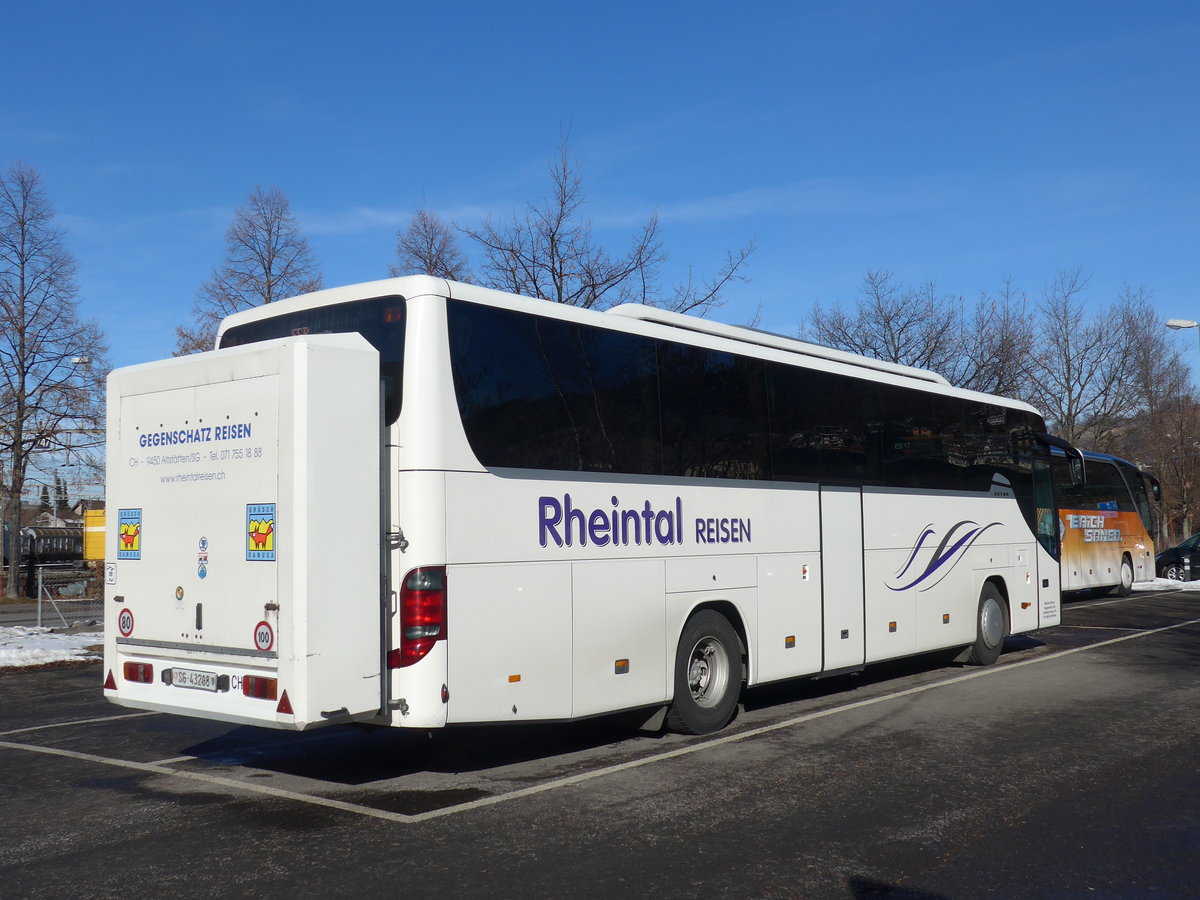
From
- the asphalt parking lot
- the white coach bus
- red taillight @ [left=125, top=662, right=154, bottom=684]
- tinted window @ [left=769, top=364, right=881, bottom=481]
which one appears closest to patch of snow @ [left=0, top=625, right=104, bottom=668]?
the asphalt parking lot

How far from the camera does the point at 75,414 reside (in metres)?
33.5

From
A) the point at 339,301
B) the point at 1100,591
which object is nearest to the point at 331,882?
the point at 339,301

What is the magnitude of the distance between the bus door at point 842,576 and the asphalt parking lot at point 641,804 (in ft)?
1.91

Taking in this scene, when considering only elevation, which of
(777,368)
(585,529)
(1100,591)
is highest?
(777,368)

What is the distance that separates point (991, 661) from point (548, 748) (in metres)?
7.48

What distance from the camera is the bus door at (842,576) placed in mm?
11180

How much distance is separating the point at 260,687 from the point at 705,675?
419 centimetres

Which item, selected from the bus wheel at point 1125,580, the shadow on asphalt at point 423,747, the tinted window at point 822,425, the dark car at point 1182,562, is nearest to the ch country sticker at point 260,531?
the shadow on asphalt at point 423,747

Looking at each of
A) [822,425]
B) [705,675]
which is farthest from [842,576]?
[705,675]

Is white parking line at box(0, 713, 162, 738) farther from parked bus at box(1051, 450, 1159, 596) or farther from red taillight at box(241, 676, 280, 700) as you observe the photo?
parked bus at box(1051, 450, 1159, 596)

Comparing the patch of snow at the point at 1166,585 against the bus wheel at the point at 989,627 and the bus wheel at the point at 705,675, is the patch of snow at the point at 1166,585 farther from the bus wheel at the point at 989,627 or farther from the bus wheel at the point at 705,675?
the bus wheel at the point at 705,675

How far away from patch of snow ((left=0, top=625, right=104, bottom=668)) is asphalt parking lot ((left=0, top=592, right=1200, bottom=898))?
5341mm

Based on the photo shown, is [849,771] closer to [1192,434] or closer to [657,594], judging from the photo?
[657,594]

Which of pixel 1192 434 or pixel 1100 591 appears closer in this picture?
pixel 1100 591
